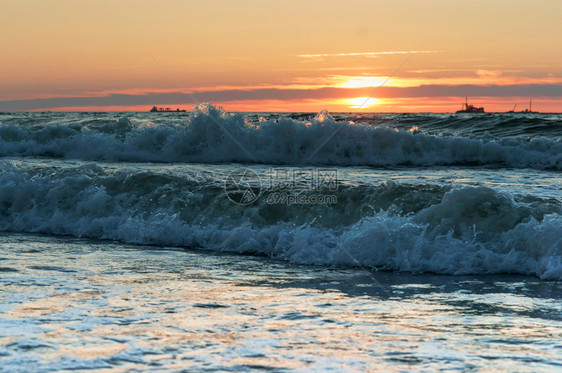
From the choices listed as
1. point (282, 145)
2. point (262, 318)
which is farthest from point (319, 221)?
point (282, 145)

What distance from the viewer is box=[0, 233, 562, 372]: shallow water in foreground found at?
12.6 ft

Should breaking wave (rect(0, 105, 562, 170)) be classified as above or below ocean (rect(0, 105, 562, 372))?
above

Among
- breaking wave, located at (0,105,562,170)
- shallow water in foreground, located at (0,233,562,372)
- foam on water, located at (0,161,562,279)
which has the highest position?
breaking wave, located at (0,105,562,170)

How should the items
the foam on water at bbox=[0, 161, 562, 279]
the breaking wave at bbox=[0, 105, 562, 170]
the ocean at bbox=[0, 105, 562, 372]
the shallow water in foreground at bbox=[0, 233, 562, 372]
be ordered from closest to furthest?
the shallow water in foreground at bbox=[0, 233, 562, 372] → the ocean at bbox=[0, 105, 562, 372] → the foam on water at bbox=[0, 161, 562, 279] → the breaking wave at bbox=[0, 105, 562, 170]

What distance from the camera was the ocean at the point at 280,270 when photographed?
13.2 ft

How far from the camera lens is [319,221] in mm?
8836

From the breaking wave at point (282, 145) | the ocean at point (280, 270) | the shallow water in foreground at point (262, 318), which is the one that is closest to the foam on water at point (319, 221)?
the ocean at point (280, 270)

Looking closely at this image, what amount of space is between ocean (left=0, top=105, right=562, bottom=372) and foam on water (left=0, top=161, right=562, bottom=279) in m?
0.03

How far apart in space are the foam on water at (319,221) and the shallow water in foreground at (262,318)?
0.50 meters

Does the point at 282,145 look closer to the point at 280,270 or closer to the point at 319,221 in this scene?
the point at 319,221

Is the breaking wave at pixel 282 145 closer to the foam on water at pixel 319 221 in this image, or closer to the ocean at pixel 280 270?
the ocean at pixel 280 270

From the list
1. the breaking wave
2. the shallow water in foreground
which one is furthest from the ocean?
the breaking wave

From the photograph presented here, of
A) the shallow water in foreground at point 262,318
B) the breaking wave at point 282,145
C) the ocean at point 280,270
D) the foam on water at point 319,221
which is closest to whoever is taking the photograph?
the shallow water in foreground at point 262,318

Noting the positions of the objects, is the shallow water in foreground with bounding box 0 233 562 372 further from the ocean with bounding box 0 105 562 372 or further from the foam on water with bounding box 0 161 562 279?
the foam on water with bounding box 0 161 562 279
